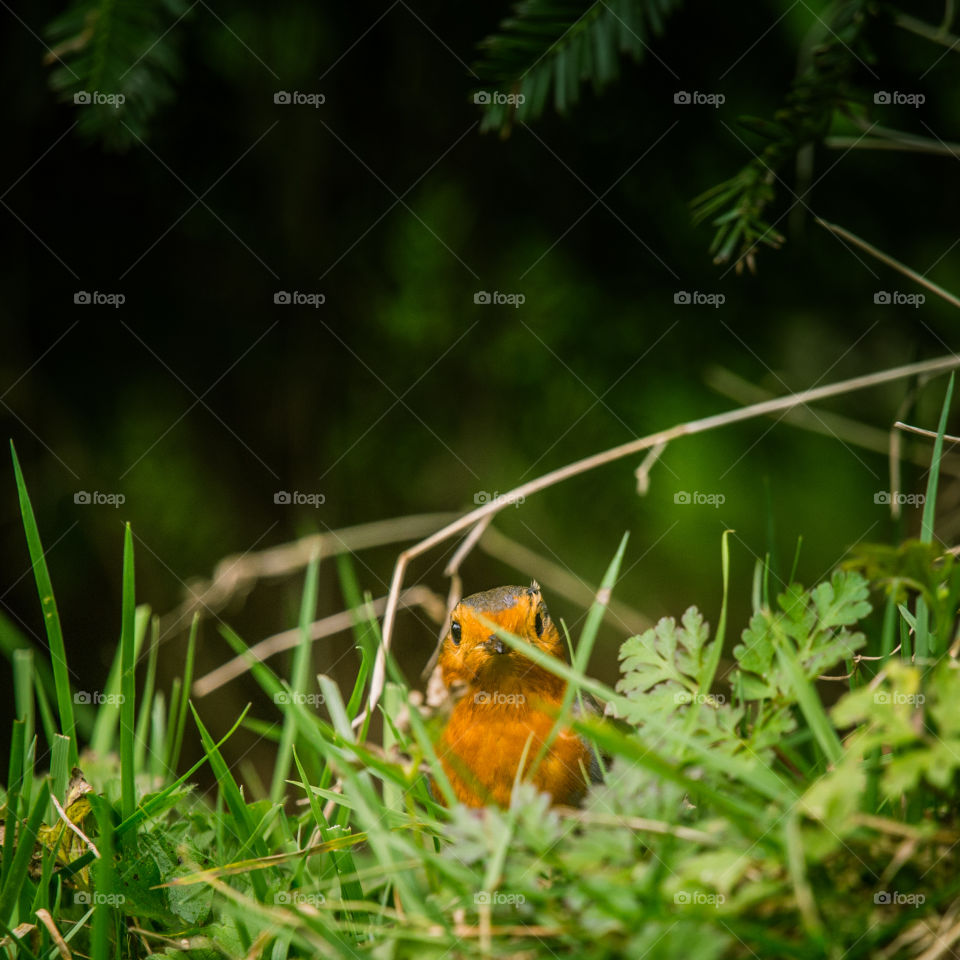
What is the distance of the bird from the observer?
168 cm

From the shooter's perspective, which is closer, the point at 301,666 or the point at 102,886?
the point at 102,886

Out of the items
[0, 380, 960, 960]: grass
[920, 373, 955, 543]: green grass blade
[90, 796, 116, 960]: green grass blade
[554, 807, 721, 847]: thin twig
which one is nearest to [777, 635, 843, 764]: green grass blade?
[0, 380, 960, 960]: grass

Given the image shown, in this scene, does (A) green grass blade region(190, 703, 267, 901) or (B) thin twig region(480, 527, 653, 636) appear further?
(B) thin twig region(480, 527, 653, 636)

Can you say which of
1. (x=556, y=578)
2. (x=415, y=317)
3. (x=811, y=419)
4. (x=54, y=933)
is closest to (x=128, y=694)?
(x=54, y=933)

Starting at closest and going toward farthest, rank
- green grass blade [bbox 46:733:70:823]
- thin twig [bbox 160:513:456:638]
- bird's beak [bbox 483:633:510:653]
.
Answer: green grass blade [bbox 46:733:70:823], bird's beak [bbox 483:633:510:653], thin twig [bbox 160:513:456:638]

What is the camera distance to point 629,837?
833 mm

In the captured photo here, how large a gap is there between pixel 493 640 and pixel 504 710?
15cm

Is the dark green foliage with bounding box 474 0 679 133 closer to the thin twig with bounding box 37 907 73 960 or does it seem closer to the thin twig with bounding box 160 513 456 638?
the thin twig with bounding box 160 513 456 638

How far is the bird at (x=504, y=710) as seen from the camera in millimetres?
1679

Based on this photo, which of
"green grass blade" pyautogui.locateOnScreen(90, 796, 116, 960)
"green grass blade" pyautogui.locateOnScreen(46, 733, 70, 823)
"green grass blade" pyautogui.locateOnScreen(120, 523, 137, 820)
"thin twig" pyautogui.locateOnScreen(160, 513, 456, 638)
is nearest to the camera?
"green grass blade" pyautogui.locateOnScreen(90, 796, 116, 960)

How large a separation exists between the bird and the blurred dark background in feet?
2.48

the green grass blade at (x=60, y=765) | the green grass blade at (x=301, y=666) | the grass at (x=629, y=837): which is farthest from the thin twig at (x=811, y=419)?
the green grass blade at (x=60, y=765)

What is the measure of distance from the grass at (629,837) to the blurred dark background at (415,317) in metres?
1.46

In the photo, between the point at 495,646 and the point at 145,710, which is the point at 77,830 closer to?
the point at 145,710
